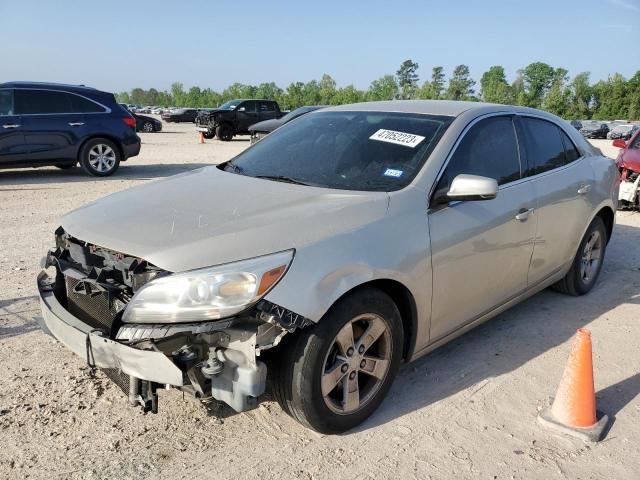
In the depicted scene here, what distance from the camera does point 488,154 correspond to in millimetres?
3801

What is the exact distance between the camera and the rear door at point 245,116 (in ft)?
84.0

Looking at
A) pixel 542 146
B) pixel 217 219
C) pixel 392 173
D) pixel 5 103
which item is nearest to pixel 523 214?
pixel 542 146

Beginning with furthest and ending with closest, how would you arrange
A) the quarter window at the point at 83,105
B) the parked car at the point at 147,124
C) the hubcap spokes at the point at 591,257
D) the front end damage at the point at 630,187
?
the parked car at the point at 147,124, the quarter window at the point at 83,105, the front end damage at the point at 630,187, the hubcap spokes at the point at 591,257

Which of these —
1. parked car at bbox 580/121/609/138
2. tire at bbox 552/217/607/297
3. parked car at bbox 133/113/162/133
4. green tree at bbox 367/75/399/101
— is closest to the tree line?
green tree at bbox 367/75/399/101

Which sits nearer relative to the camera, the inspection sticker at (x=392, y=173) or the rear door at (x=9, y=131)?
the inspection sticker at (x=392, y=173)

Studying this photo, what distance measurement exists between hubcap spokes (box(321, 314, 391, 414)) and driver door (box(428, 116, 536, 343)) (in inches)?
16.5

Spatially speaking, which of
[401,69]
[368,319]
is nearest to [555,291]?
[368,319]

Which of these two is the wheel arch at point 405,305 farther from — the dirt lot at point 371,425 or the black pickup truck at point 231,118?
the black pickup truck at point 231,118

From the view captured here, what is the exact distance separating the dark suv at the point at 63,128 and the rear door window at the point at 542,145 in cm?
913

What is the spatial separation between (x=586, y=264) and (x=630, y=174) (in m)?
5.22

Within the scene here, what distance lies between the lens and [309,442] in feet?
9.48

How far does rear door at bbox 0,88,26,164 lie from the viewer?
10.3 metres

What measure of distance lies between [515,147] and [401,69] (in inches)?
5019

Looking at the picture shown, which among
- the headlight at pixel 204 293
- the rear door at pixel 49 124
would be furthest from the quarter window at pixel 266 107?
the headlight at pixel 204 293
